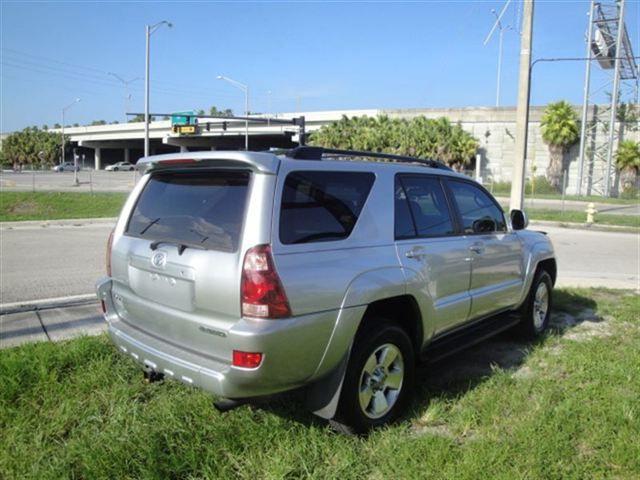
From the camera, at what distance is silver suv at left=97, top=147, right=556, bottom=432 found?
3.07m

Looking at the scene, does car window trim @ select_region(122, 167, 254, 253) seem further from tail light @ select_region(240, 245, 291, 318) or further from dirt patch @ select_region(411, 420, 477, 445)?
dirt patch @ select_region(411, 420, 477, 445)

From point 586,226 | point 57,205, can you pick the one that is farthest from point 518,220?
point 57,205

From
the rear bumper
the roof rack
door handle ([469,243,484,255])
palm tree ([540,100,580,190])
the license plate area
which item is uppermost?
palm tree ([540,100,580,190])

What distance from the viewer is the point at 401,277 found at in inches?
148

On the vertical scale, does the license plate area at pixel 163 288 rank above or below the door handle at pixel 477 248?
below

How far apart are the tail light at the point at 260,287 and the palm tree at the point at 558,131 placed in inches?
1840

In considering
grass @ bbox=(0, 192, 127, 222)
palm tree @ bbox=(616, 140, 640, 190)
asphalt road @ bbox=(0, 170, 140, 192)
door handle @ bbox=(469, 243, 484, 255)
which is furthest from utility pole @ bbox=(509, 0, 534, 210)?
palm tree @ bbox=(616, 140, 640, 190)

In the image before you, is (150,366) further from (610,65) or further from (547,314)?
(610,65)

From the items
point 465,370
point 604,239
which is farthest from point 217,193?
point 604,239

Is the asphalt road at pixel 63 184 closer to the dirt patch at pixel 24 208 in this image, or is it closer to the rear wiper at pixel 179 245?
the dirt patch at pixel 24 208

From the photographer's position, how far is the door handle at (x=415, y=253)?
3905 millimetres

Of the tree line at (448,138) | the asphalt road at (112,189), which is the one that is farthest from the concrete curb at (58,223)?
the tree line at (448,138)

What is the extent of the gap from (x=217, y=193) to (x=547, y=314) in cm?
442

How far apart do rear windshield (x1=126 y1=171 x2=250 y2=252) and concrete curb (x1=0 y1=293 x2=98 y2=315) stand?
3.43 meters
